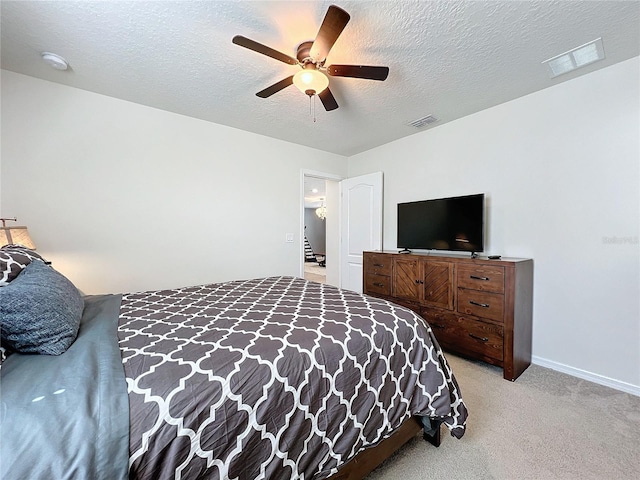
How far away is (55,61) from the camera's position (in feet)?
6.51

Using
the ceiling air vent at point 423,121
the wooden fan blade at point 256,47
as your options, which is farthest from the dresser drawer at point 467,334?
the wooden fan blade at point 256,47

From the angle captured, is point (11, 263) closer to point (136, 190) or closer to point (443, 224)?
point (136, 190)

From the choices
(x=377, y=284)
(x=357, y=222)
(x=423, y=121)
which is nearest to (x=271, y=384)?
(x=377, y=284)

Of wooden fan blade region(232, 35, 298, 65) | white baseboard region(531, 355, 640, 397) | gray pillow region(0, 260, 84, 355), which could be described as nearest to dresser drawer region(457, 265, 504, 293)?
white baseboard region(531, 355, 640, 397)

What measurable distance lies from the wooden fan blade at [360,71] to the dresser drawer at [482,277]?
179 centimetres

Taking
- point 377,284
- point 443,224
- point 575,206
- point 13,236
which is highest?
point 575,206

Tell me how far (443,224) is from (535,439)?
1910 mm

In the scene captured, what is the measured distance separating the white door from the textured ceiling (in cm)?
143

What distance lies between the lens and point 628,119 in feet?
6.68

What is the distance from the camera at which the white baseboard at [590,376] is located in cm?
204

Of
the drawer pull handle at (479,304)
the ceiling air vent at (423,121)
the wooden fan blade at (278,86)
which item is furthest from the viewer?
the ceiling air vent at (423,121)

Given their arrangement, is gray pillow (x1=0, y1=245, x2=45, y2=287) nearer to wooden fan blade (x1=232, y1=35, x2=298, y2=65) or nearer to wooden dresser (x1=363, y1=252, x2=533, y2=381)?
wooden fan blade (x1=232, y1=35, x2=298, y2=65)

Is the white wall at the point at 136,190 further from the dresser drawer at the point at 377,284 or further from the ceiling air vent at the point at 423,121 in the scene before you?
the ceiling air vent at the point at 423,121

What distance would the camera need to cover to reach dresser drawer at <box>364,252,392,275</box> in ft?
10.6
